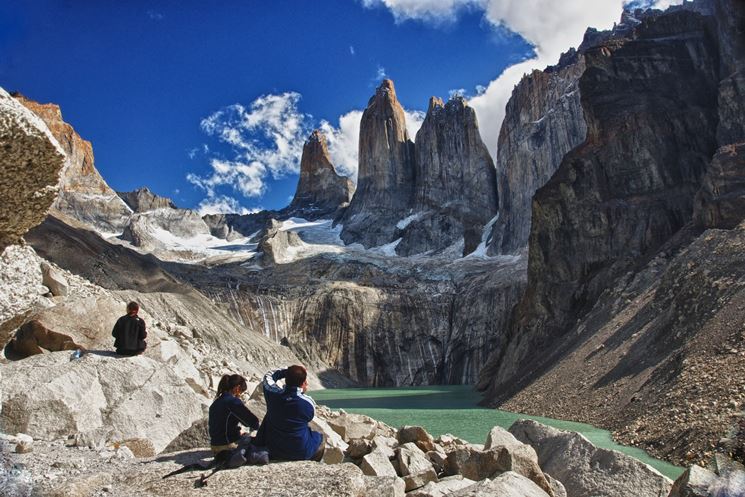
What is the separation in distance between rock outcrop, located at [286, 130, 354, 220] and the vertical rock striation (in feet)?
325

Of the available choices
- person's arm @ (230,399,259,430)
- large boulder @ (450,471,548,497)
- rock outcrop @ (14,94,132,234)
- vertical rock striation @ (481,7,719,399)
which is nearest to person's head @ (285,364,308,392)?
person's arm @ (230,399,259,430)

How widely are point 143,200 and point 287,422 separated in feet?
515

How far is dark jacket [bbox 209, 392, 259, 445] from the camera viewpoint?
307 inches

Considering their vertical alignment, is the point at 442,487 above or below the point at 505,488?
below

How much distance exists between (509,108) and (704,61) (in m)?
56.1

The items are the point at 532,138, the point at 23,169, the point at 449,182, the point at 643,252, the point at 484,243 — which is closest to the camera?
the point at 23,169

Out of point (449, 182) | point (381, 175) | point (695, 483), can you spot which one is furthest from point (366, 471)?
point (381, 175)

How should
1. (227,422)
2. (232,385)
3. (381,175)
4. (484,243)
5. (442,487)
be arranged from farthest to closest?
(381,175)
(484,243)
(232,385)
(227,422)
(442,487)

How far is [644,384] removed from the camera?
20672 mm

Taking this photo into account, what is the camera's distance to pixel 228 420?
309 inches

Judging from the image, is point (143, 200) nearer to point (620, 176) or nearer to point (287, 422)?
point (620, 176)

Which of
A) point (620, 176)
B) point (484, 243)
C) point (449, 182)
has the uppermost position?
point (449, 182)

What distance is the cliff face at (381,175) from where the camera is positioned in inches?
4909

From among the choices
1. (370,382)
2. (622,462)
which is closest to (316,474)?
(622,462)
